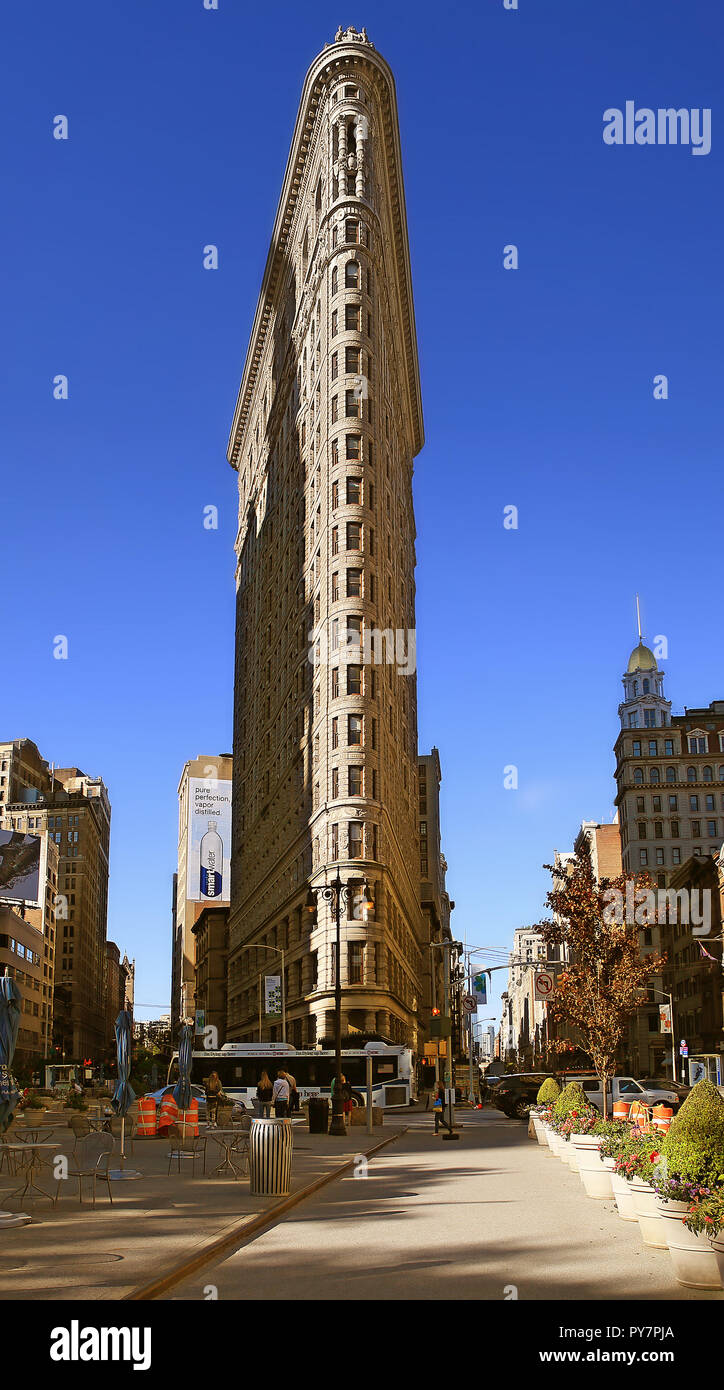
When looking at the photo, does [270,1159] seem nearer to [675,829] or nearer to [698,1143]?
[698,1143]

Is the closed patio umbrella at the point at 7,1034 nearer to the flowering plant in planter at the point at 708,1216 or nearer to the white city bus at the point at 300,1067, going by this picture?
the flowering plant in planter at the point at 708,1216

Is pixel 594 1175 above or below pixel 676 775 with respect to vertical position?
below

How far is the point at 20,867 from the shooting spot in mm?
110062

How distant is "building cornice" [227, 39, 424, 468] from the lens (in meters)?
91.8

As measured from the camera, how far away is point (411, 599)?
485ft

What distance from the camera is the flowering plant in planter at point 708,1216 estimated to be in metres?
10.1

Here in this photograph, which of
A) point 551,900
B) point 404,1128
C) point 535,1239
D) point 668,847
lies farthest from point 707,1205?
point 668,847

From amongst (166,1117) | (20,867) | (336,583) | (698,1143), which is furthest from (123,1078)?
(20,867)

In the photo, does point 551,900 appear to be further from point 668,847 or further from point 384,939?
point 668,847

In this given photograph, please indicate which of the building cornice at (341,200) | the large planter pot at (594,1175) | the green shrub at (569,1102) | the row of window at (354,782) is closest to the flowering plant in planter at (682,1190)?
the large planter pot at (594,1175)

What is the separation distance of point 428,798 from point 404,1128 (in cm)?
12305

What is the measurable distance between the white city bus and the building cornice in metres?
59.9

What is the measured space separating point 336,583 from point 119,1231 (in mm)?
68525
